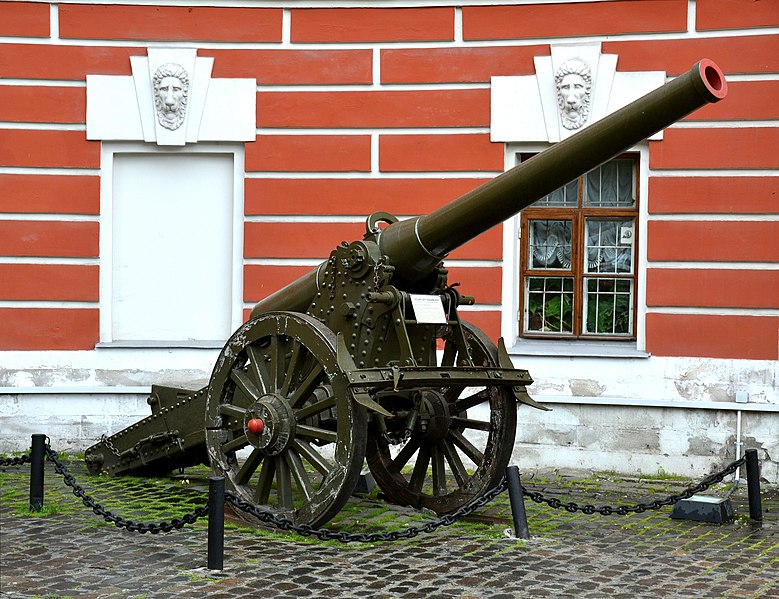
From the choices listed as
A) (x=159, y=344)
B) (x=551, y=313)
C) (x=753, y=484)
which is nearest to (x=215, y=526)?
(x=753, y=484)

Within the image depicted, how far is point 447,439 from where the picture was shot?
741 centimetres

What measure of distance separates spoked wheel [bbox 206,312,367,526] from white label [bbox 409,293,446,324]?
52 centimetres

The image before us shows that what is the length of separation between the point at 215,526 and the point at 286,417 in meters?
0.97

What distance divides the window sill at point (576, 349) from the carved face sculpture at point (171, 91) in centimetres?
347

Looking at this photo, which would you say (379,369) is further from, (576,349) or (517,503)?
(576,349)

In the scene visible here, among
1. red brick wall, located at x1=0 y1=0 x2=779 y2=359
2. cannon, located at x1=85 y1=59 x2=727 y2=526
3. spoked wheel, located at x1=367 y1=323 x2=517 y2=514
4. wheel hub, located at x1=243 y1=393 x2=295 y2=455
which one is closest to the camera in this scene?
cannon, located at x1=85 y1=59 x2=727 y2=526

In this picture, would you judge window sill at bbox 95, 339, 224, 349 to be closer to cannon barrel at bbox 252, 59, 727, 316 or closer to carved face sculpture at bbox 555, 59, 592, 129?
cannon barrel at bbox 252, 59, 727, 316

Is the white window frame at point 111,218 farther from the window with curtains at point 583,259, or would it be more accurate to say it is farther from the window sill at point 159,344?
the window with curtains at point 583,259

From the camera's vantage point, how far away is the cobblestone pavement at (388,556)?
18.1 feet

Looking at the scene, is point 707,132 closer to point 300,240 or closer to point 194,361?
point 300,240

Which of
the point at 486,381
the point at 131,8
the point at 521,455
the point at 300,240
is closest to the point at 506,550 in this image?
the point at 486,381

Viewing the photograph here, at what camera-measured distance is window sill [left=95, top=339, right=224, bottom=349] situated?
1001 centimetres

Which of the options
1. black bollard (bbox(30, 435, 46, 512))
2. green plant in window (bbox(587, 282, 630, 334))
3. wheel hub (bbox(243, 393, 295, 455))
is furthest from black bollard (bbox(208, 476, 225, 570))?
green plant in window (bbox(587, 282, 630, 334))

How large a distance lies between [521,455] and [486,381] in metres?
2.99
